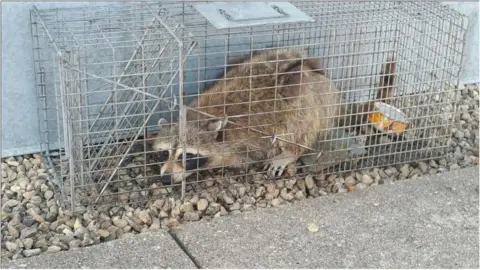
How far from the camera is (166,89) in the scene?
427 centimetres

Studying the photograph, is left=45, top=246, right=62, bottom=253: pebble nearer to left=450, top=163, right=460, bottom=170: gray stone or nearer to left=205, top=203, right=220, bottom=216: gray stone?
left=205, top=203, right=220, bottom=216: gray stone

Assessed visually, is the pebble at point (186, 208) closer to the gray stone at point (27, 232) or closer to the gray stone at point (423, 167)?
the gray stone at point (27, 232)

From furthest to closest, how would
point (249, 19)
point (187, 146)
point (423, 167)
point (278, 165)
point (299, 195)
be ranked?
point (423, 167)
point (278, 165)
point (299, 195)
point (187, 146)
point (249, 19)

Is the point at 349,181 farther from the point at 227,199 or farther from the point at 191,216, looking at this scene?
the point at 191,216

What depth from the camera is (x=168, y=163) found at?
4.43 metres

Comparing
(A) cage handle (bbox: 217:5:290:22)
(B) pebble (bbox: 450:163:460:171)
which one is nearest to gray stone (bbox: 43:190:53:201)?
(A) cage handle (bbox: 217:5:290:22)

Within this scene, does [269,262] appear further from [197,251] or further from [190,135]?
[190,135]

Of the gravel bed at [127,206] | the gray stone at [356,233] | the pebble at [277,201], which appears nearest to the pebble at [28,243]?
the gravel bed at [127,206]

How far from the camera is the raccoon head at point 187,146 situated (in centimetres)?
443

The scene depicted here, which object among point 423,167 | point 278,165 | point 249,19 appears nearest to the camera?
point 249,19

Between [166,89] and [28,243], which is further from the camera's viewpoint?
[166,89]

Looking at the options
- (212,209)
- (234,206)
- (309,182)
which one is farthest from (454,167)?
(212,209)

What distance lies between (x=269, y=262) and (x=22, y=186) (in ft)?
5.60

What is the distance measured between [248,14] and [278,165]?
1127 millimetres
